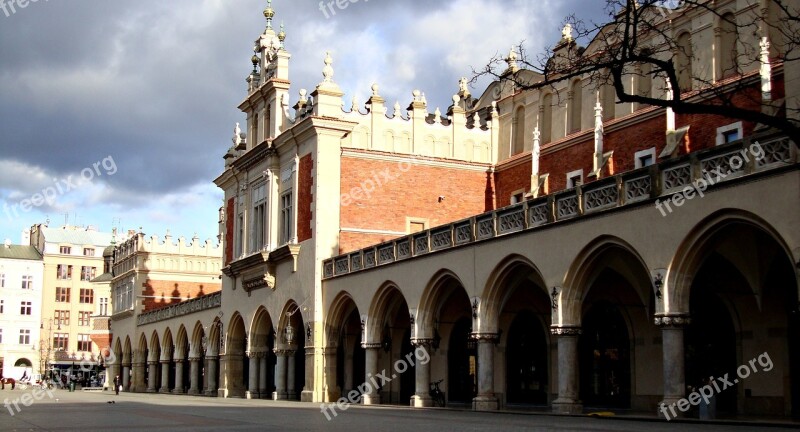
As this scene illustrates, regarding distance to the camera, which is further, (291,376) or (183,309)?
(183,309)

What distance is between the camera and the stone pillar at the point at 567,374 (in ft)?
84.3

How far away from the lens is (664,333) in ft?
74.0

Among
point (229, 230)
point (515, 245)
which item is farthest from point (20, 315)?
point (515, 245)

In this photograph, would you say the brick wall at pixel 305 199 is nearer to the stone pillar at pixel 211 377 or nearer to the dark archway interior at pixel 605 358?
the dark archway interior at pixel 605 358

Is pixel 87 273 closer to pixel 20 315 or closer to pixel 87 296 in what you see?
pixel 87 296

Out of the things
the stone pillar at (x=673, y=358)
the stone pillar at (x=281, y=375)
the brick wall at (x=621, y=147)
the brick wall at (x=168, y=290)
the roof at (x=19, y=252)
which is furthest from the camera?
the roof at (x=19, y=252)

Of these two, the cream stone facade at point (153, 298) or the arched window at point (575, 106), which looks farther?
the cream stone facade at point (153, 298)

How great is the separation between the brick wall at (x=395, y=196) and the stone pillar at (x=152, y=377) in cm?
3135

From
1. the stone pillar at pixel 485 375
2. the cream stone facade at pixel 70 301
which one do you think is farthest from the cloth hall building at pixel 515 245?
the cream stone facade at pixel 70 301

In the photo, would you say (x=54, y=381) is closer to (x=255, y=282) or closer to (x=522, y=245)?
(x=255, y=282)

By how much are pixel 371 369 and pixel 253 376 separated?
11.9m

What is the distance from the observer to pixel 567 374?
25.9 m

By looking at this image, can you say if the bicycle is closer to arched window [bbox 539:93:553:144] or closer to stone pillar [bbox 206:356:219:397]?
arched window [bbox 539:93:553:144]

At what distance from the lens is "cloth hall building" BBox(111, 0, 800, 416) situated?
22.6m
